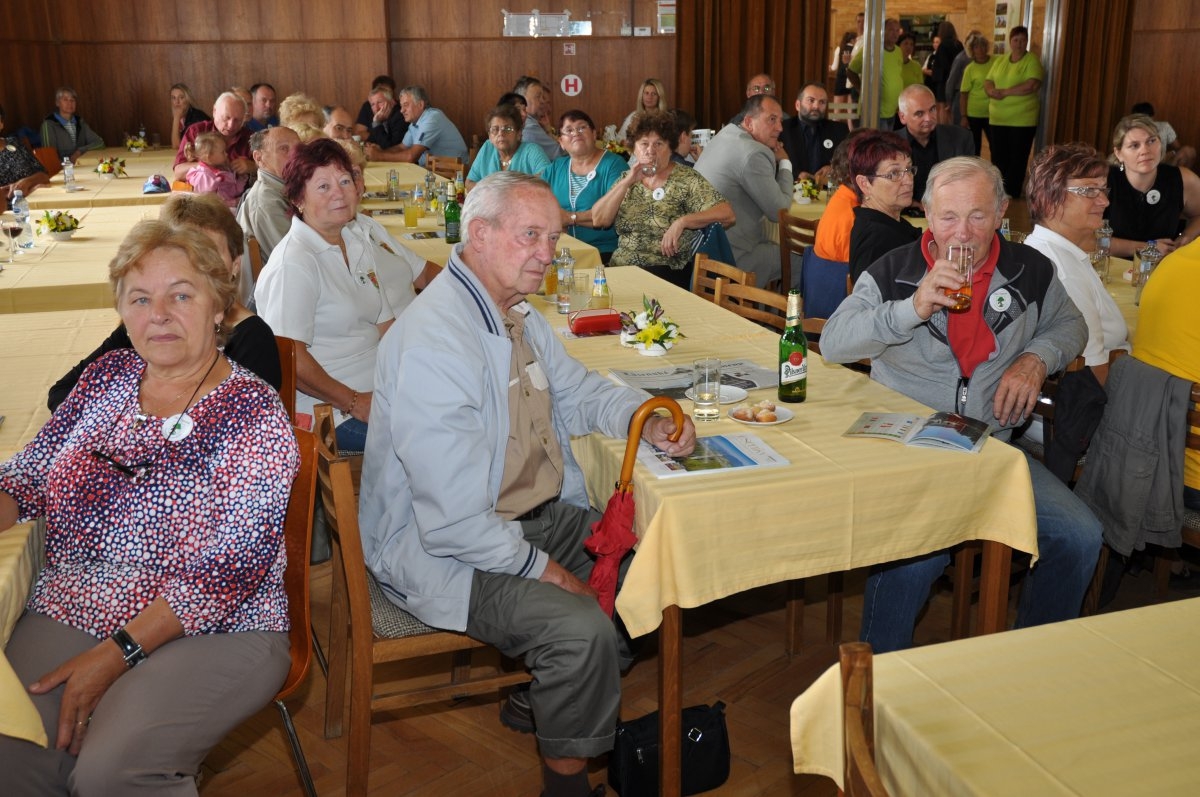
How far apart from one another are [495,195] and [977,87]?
11371 mm

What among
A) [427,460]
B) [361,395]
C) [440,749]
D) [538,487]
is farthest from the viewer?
[361,395]

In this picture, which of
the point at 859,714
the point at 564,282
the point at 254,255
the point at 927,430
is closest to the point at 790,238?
the point at 564,282

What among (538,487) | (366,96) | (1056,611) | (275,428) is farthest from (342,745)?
(366,96)

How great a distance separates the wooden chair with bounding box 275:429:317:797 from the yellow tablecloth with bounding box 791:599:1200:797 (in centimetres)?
113

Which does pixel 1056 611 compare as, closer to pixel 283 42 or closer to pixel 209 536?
pixel 209 536

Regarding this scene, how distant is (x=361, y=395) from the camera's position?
3547 mm

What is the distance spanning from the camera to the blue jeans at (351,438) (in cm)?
349

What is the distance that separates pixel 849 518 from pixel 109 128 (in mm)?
12382

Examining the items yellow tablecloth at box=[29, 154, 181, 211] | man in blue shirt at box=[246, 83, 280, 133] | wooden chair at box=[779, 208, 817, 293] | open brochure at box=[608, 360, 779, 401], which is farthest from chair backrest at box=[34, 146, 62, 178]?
open brochure at box=[608, 360, 779, 401]

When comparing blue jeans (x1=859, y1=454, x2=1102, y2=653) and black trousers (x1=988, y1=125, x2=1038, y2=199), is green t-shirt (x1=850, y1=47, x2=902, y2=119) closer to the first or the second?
black trousers (x1=988, y1=125, x2=1038, y2=199)

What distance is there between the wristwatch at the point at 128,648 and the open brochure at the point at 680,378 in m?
1.42

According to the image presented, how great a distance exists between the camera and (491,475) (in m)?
2.51

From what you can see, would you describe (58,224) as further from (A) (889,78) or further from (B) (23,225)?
(A) (889,78)

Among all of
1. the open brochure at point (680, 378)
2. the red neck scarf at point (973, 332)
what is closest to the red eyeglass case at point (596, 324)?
the open brochure at point (680, 378)
